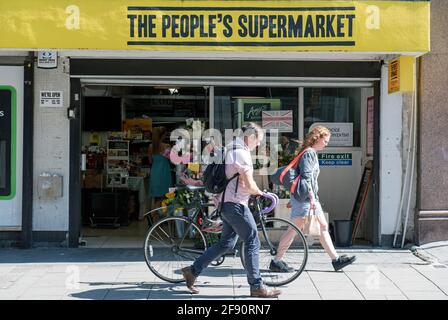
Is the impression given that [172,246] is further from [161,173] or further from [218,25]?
[161,173]

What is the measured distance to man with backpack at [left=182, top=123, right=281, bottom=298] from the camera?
6.16 meters

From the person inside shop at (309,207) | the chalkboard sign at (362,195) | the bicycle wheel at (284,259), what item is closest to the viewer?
the bicycle wheel at (284,259)

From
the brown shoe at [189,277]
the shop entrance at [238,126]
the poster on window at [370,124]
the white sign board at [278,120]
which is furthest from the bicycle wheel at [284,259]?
the poster on window at [370,124]

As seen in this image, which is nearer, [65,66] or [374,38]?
[374,38]

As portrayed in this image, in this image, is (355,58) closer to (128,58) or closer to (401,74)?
(401,74)

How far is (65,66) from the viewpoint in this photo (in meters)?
8.78

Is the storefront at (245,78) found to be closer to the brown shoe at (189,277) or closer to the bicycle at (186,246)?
the bicycle at (186,246)

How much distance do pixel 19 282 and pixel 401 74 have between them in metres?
5.41

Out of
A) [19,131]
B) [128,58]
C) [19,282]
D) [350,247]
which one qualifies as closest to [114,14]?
[128,58]

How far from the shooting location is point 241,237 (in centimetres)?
619

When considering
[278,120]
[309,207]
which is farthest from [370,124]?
[309,207]

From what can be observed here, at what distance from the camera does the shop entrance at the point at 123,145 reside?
11141mm

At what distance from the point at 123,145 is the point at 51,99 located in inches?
129

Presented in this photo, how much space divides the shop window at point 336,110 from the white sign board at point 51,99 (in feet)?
11.9
